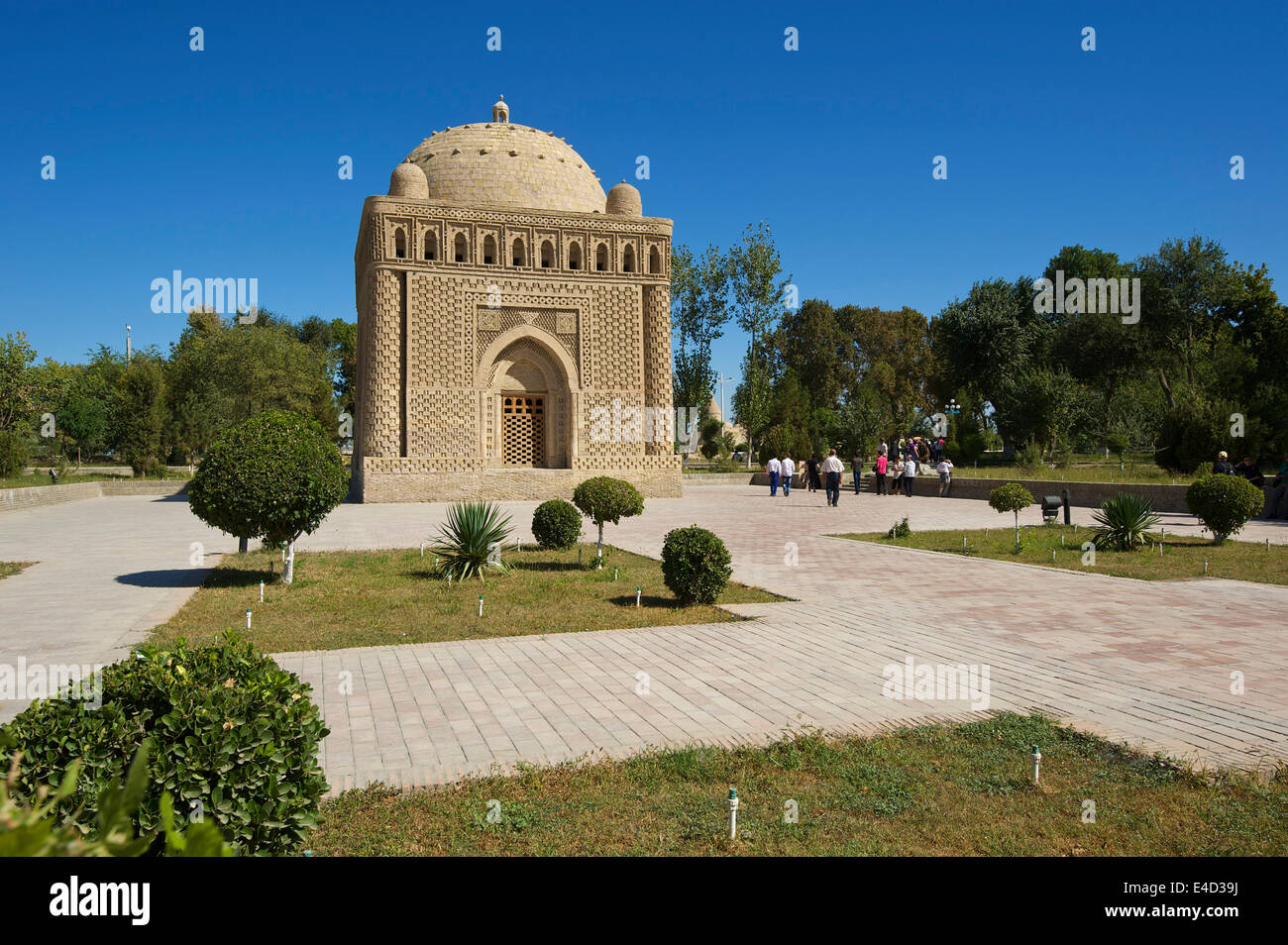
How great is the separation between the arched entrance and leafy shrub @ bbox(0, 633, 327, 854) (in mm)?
26457

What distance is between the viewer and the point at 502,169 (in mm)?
30766

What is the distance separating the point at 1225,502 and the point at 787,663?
10.5m

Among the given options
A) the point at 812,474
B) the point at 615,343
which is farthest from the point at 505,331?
the point at 812,474

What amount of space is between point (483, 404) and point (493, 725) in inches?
959

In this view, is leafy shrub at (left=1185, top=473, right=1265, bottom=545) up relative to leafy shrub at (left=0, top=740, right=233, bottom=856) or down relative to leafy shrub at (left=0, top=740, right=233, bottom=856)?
down

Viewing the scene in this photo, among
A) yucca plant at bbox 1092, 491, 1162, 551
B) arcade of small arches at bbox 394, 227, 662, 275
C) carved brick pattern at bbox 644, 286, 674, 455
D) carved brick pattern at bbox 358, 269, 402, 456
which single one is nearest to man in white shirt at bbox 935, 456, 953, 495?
carved brick pattern at bbox 644, 286, 674, 455

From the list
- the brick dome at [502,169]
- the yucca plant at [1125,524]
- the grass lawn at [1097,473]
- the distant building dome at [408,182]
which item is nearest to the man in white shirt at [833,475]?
the grass lawn at [1097,473]

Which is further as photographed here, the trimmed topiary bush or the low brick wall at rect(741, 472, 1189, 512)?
the low brick wall at rect(741, 472, 1189, 512)

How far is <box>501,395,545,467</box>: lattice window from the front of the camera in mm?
29828

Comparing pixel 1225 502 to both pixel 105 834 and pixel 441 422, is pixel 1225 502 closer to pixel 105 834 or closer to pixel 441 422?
pixel 105 834

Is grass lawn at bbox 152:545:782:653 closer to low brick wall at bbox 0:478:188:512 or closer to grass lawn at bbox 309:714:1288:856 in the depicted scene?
grass lawn at bbox 309:714:1288:856
